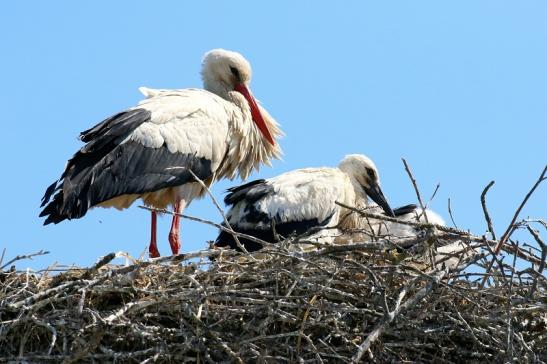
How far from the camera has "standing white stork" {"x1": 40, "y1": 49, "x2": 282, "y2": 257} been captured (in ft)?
25.1

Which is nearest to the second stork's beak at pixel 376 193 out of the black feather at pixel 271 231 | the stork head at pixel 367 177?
the stork head at pixel 367 177

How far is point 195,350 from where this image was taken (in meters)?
5.73

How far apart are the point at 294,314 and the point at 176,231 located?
2602mm

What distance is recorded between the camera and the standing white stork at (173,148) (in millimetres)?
7660

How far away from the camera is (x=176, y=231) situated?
830cm

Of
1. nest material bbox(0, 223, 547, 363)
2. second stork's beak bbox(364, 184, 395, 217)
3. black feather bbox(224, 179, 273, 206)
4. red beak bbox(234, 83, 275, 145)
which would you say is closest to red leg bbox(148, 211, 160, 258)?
black feather bbox(224, 179, 273, 206)

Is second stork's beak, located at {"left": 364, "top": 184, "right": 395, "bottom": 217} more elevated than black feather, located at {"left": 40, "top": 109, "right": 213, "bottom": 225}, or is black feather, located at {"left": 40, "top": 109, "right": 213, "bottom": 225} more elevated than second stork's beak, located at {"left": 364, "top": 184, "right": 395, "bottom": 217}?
second stork's beak, located at {"left": 364, "top": 184, "right": 395, "bottom": 217}

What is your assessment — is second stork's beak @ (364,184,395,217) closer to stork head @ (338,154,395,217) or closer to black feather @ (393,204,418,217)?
stork head @ (338,154,395,217)

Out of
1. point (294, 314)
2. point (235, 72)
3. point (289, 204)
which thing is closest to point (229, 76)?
point (235, 72)

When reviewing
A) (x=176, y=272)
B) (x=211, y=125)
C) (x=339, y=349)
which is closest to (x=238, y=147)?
(x=211, y=125)

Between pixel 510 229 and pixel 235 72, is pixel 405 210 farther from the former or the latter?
pixel 510 229

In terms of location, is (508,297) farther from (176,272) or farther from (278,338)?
(176,272)

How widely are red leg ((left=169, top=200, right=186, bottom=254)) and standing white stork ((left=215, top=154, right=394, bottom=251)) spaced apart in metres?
0.30

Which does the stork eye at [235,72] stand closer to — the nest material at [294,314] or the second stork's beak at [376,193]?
the second stork's beak at [376,193]
